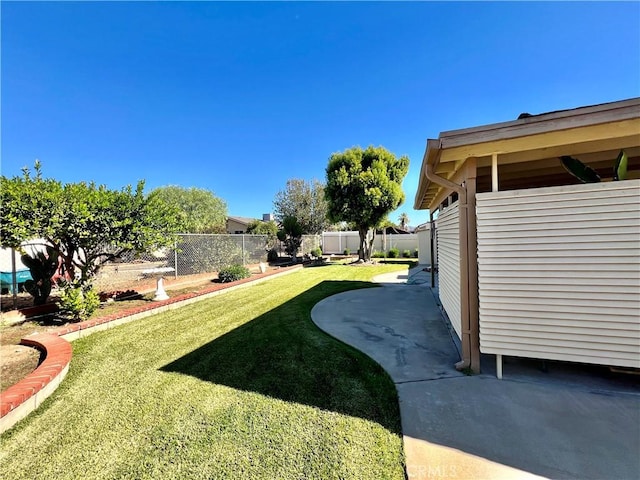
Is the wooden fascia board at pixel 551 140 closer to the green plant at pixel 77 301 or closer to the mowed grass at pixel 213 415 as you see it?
the mowed grass at pixel 213 415

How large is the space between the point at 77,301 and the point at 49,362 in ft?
6.41

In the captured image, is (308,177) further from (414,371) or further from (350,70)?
(414,371)

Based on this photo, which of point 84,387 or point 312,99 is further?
point 312,99

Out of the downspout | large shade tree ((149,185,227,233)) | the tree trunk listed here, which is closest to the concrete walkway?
the downspout

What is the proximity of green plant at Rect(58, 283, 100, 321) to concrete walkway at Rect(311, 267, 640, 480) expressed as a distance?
5.02m

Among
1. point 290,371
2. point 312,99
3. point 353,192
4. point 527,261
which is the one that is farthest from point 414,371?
point 353,192

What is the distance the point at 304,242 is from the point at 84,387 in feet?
59.4

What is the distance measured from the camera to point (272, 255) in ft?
55.0

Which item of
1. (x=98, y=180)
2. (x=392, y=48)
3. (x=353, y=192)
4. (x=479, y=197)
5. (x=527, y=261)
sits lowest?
(x=527, y=261)

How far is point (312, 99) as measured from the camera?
40.4ft

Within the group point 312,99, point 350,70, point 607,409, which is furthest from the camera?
point 312,99

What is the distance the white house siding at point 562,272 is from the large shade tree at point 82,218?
6382mm

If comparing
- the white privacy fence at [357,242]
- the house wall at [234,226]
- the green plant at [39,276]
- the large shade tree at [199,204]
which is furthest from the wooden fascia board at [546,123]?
the house wall at [234,226]

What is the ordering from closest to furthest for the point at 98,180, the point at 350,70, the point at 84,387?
1. the point at 84,387
2. the point at 98,180
3. the point at 350,70
